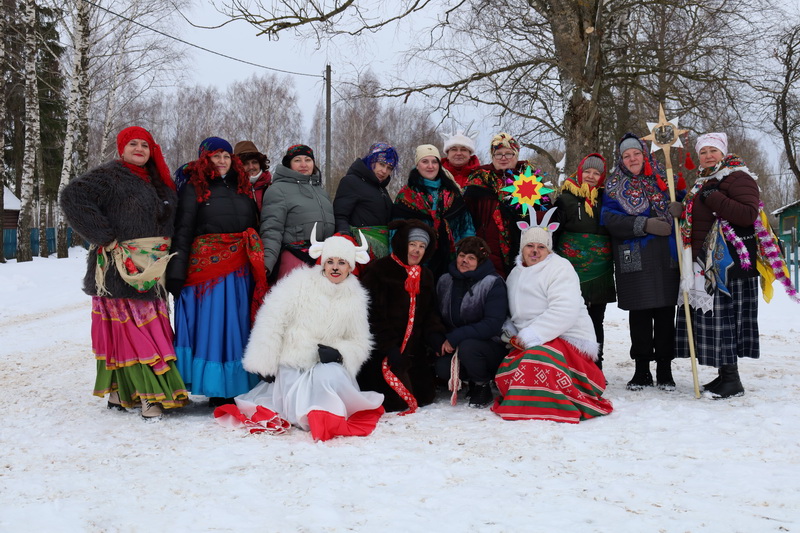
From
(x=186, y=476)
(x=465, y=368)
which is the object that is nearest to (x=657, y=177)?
(x=465, y=368)

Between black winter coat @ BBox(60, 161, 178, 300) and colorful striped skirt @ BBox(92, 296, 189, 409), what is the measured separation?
3.9 inches

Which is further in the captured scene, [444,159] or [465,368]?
[444,159]

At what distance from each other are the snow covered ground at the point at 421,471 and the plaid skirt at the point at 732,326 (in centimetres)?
35

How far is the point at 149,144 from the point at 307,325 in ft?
5.44

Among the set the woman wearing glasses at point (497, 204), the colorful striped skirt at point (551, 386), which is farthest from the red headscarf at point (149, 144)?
the colorful striped skirt at point (551, 386)

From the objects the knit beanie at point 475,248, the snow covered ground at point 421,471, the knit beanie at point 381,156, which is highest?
the knit beanie at point 381,156

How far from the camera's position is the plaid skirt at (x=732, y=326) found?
4441mm

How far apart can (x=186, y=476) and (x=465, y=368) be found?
212 cm

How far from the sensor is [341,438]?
3.56m

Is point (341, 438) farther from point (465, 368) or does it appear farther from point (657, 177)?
point (657, 177)

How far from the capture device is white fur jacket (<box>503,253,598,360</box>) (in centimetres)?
417

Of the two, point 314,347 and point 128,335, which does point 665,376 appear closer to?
point 314,347

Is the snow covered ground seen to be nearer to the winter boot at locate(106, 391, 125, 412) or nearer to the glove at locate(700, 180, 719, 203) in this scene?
the winter boot at locate(106, 391, 125, 412)

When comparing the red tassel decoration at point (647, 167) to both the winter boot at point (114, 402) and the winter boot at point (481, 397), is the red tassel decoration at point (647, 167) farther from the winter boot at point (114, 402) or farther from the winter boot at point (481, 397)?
the winter boot at point (114, 402)
